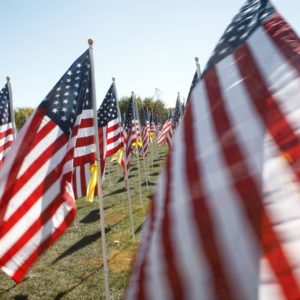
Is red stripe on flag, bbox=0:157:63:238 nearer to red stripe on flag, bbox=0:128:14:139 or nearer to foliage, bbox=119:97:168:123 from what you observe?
red stripe on flag, bbox=0:128:14:139

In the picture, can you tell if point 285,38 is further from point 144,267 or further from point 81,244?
point 81,244

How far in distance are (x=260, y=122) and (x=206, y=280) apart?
106 centimetres

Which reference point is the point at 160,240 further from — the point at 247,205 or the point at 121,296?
the point at 121,296

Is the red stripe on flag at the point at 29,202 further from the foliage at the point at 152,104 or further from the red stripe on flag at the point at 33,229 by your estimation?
the foliage at the point at 152,104

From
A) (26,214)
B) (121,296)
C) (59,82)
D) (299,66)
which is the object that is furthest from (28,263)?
(121,296)

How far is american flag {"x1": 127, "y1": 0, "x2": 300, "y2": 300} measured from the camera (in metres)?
1.88

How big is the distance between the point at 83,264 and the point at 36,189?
6534 millimetres

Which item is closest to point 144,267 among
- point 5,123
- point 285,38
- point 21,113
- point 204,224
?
point 204,224

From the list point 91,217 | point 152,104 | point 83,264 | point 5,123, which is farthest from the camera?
point 152,104

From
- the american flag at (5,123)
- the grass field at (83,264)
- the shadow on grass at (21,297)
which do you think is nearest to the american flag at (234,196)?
the grass field at (83,264)

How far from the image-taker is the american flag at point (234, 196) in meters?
1.88

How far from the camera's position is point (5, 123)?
31.8 ft

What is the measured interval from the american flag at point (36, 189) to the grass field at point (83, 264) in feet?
14.0

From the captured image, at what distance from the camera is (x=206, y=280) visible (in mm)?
1959
